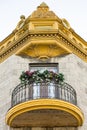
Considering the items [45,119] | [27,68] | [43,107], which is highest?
[27,68]


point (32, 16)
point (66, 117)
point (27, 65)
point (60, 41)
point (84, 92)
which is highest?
point (32, 16)

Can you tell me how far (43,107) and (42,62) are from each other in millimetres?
3753

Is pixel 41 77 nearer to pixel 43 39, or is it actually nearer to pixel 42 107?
pixel 42 107

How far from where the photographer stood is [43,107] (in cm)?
1767

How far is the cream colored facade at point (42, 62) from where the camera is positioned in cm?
1798

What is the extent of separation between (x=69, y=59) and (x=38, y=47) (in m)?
1.77

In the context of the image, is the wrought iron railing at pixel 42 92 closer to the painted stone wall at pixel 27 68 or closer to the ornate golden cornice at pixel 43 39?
the painted stone wall at pixel 27 68

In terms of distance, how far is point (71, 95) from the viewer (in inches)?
748

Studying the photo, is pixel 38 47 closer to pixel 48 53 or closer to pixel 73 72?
pixel 48 53

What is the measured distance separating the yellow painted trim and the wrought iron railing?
1.75ft

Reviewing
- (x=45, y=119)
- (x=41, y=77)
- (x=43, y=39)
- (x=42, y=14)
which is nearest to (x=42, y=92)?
(x=41, y=77)

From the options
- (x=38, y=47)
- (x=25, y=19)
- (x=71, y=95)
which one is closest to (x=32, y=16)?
(x=25, y=19)

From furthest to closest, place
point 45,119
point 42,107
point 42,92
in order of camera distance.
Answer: point 42,92 → point 45,119 → point 42,107

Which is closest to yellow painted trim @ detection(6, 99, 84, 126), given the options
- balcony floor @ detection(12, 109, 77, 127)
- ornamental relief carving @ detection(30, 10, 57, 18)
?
balcony floor @ detection(12, 109, 77, 127)
